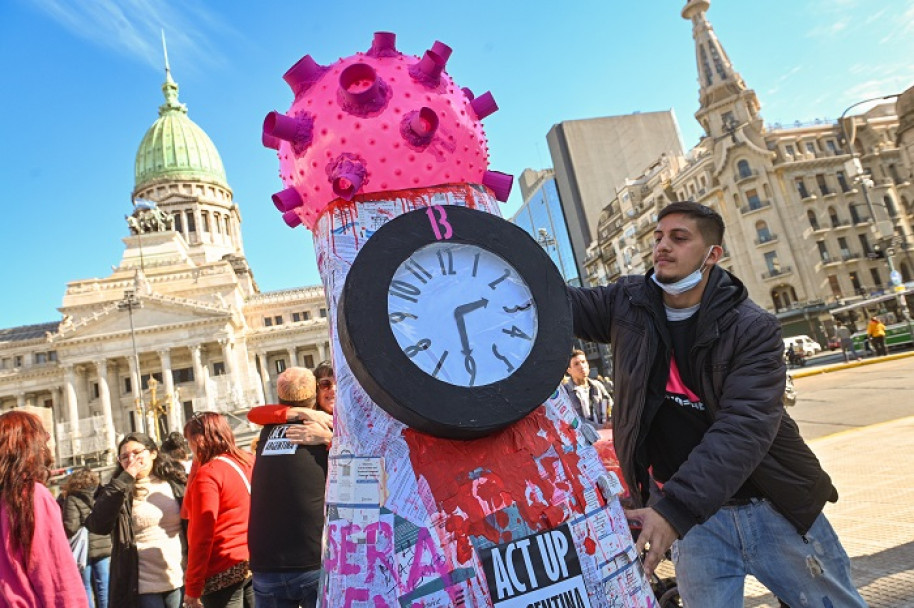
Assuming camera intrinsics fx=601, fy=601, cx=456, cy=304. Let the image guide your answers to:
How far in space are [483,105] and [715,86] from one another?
50.2m

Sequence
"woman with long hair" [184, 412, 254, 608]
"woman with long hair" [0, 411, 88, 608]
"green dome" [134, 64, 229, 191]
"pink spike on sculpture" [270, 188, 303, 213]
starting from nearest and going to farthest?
"pink spike on sculpture" [270, 188, 303, 213], "woman with long hair" [0, 411, 88, 608], "woman with long hair" [184, 412, 254, 608], "green dome" [134, 64, 229, 191]

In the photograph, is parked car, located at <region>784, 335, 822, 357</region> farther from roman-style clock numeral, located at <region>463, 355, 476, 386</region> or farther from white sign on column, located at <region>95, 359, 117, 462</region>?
white sign on column, located at <region>95, 359, 117, 462</region>

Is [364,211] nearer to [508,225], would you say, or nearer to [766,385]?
[508,225]

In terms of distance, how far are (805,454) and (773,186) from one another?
150ft

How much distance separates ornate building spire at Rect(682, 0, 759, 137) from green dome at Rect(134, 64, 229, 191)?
4989cm

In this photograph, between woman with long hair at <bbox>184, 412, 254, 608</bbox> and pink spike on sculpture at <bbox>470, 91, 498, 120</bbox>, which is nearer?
pink spike on sculpture at <bbox>470, 91, 498, 120</bbox>

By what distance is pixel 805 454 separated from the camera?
6.25ft

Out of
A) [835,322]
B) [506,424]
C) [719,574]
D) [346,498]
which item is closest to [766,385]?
[719,574]

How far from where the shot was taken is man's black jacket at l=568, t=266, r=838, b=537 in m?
1.57

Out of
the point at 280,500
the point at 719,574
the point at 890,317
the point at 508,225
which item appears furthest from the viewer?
the point at 890,317

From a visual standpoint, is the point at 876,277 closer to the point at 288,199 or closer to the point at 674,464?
the point at 674,464

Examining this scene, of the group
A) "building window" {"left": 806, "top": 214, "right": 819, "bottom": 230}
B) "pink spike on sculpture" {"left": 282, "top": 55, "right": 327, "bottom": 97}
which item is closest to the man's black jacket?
"pink spike on sculpture" {"left": 282, "top": 55, "right": 327, "bottom": 97}

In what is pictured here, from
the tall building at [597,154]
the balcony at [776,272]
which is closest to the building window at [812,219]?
the balcony at [776,272]

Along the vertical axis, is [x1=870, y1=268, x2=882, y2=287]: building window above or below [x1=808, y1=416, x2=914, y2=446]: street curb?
above
